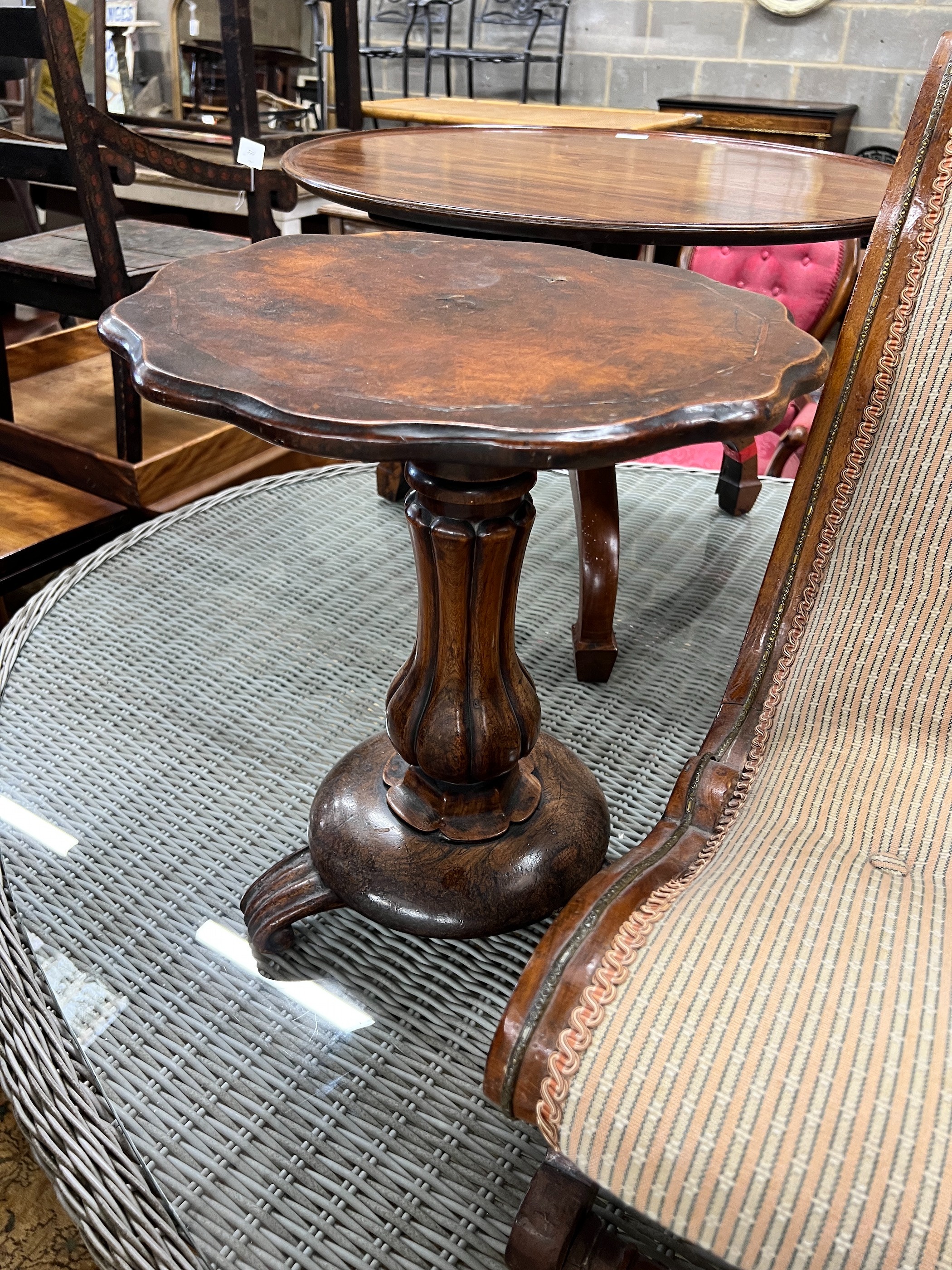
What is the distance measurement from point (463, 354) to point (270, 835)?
0.55 metres

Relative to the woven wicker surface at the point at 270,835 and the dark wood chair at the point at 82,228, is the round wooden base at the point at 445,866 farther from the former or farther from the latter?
the dark wood chair at the point at 82,228

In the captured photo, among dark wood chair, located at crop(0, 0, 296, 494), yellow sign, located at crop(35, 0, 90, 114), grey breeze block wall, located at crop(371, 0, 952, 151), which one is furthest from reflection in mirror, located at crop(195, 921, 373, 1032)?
grey breeze block wall, located at crop(371, 0, 952, 151)

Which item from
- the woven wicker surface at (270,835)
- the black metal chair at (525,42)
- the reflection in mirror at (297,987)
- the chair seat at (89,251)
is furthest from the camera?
the black metal chair at (525,42)

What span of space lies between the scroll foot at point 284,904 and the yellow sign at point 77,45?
1.94 m

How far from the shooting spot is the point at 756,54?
402 centimetres

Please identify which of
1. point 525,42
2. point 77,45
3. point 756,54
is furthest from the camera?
point 525,42

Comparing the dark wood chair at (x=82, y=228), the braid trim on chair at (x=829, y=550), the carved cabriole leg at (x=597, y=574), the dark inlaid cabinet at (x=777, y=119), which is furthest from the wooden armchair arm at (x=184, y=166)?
the dark inlaid cabinet at (x=777, y=119)

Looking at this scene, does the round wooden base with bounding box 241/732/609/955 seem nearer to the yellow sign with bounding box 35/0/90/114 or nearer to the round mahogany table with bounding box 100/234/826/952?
the round mahogany table with bounding box 100/234/826/952

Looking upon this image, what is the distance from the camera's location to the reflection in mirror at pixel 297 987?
81 cm

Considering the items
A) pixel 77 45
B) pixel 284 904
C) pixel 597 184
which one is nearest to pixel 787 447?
pixel 597 184

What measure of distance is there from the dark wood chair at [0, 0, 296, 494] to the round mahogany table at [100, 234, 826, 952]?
845mm

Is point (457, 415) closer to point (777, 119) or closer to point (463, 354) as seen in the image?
point (463, 354)

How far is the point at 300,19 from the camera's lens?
336 centimetres

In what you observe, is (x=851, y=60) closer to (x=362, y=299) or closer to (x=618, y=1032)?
(x=362, y=299)
